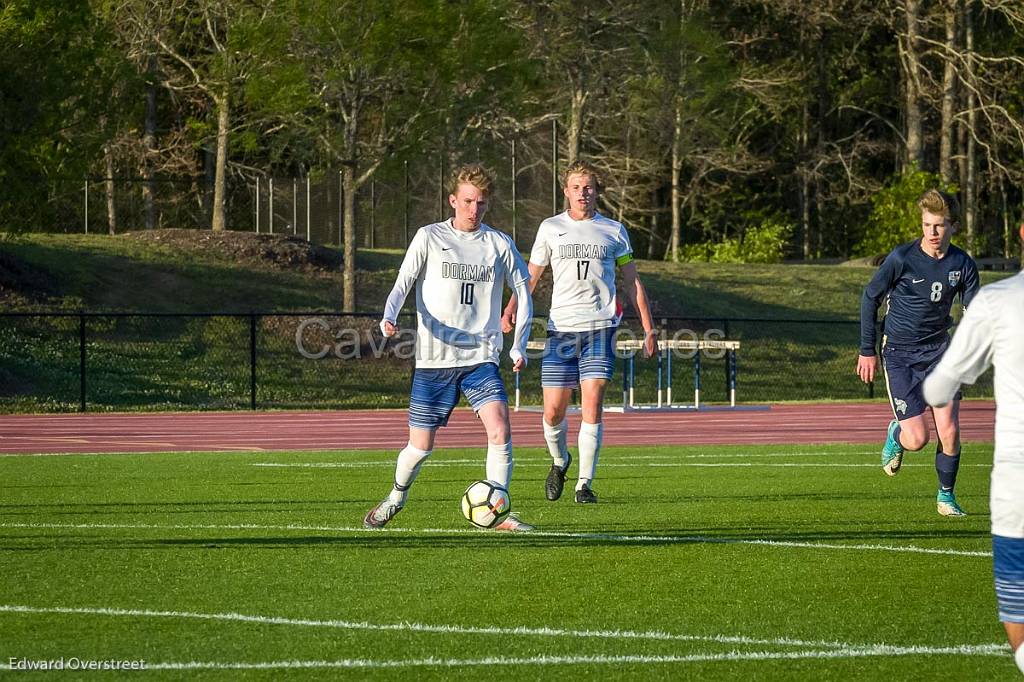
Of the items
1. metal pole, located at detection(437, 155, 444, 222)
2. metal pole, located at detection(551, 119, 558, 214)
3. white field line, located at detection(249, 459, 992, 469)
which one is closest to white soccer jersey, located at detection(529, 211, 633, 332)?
white field line, located at detection(249, 459, 992, 469)

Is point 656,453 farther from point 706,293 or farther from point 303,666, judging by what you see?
point 706,293

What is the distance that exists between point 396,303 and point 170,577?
2.23 metres

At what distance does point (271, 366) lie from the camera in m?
30.8

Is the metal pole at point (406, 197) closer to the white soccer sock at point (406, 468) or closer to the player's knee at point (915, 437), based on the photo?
the player's knee at point (915, 437)

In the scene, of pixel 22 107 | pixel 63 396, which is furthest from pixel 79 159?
pixel 63 396

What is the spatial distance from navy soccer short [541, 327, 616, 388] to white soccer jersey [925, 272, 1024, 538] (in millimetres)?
6731

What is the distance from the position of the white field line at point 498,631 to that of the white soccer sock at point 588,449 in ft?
17.1

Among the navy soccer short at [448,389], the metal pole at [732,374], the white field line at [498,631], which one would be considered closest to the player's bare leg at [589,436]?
the navy soccer short at [448,389]

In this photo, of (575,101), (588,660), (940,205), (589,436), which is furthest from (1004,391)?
(575,101)

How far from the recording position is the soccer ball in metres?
9.59

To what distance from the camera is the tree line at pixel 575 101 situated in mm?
31406

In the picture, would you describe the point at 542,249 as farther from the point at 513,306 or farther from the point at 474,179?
the point at 474,179

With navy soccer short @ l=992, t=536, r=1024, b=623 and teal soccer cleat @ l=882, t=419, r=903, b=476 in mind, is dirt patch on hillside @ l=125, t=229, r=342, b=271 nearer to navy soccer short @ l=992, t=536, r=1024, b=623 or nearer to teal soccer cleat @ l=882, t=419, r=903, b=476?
teal soccer cleat @ l=882, t=419, r=903, b=476
